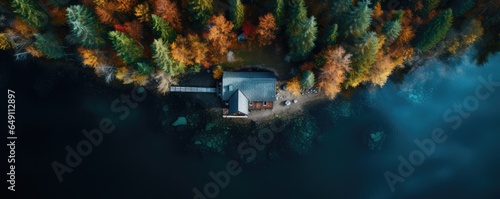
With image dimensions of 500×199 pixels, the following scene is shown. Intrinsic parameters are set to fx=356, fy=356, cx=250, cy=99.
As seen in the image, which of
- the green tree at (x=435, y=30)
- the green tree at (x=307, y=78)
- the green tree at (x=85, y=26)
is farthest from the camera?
the green tree at (x=307, y=78)

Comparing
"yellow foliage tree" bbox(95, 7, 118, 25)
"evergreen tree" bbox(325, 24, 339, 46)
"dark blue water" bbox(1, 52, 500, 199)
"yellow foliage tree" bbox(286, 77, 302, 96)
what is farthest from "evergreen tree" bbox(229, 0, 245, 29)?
"dark blue water" bbox(1, 52, 500, 199)

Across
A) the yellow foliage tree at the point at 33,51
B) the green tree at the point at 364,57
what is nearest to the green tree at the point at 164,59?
the yellow foliage tree at the point at 33,51

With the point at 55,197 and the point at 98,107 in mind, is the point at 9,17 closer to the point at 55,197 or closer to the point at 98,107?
the point at 98,107

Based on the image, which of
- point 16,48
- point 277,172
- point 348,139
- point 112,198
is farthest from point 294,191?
point 16,48

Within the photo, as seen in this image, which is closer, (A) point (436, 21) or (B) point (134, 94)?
(A) point (436, 21)

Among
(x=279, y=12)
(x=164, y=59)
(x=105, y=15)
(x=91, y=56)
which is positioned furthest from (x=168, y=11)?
(x=279, y=12)

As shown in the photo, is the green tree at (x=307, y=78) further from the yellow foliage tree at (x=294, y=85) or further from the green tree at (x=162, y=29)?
the green tree at (x=162, y=29)

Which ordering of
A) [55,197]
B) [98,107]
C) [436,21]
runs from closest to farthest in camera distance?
1. [436,21]
2. [55,197]
3. [98,107]
